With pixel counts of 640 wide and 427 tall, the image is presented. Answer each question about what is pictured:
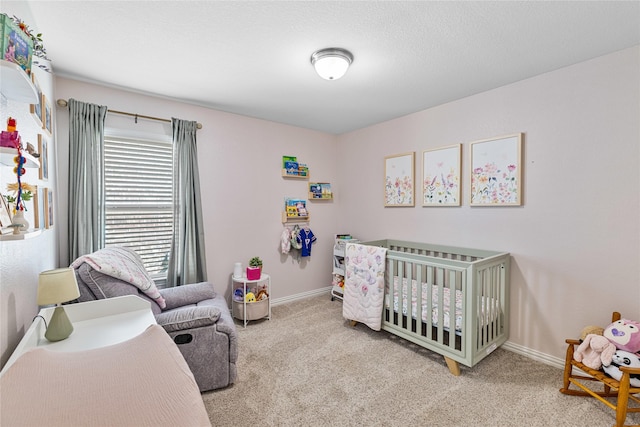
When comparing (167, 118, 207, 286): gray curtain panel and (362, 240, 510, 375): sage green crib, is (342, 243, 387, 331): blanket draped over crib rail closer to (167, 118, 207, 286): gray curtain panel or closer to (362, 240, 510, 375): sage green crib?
(362, 240, 510, 375): sage green crib

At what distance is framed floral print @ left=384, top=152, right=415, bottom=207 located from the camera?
3.22 metres

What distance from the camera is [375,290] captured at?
267 centimetres

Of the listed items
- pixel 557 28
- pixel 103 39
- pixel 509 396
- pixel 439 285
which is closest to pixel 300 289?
pixel 439 285

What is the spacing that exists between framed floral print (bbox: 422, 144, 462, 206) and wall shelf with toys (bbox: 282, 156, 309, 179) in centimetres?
154

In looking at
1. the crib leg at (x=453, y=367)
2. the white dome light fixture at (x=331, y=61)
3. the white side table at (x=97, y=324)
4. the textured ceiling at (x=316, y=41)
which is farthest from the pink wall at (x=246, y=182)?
the crib leg at (x=453, y=367)

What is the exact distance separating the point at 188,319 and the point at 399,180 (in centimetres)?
260

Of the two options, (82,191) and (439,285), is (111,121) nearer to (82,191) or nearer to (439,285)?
(82,191)

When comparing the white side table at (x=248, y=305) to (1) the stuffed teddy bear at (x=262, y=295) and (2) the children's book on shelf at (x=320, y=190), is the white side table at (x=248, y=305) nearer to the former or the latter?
(1) the stuffed teddy bear at (x=262, y=295)

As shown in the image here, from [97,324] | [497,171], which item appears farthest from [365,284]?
[97,324]

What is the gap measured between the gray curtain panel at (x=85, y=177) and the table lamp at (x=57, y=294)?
3.79ft

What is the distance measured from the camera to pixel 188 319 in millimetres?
1883

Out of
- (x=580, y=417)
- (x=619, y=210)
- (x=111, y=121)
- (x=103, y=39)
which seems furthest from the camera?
(x=111, y=121)

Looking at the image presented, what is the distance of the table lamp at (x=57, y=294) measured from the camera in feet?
4.17

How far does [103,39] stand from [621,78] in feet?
11.4
